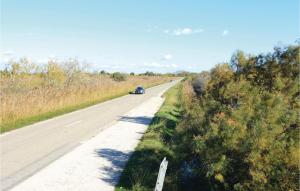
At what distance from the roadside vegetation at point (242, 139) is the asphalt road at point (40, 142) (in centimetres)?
279

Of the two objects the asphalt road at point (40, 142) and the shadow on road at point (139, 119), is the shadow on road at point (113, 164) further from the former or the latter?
the shadow on road at point (139, 119)

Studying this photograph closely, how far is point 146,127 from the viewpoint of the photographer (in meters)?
20.2

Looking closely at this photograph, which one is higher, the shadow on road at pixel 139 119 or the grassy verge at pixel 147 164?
the grassy verge at pixel 147 164

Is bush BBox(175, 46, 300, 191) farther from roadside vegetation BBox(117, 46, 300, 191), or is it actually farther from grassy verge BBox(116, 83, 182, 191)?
grassy verge BBox(116, 83, 182, 191)

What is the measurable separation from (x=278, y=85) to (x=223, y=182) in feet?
12.6

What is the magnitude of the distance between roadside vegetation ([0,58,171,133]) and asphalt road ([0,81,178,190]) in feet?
4.61

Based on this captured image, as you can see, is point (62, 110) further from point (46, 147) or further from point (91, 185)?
point (91, 185)

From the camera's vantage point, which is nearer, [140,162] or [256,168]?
[256,168]

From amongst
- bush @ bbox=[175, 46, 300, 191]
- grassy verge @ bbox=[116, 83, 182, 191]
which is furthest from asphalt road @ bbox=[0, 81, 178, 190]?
bush @ bbox=[175, 46, 300, 191]

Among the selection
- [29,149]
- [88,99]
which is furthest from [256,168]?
[88,99]

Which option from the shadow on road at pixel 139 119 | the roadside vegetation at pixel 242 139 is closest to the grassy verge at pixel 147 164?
the roadside vegetation at pixel 242 139

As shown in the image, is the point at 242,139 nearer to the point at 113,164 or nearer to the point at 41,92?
the point at 113,164

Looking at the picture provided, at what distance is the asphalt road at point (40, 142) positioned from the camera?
35.0ft

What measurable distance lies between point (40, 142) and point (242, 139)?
30.8 ft
